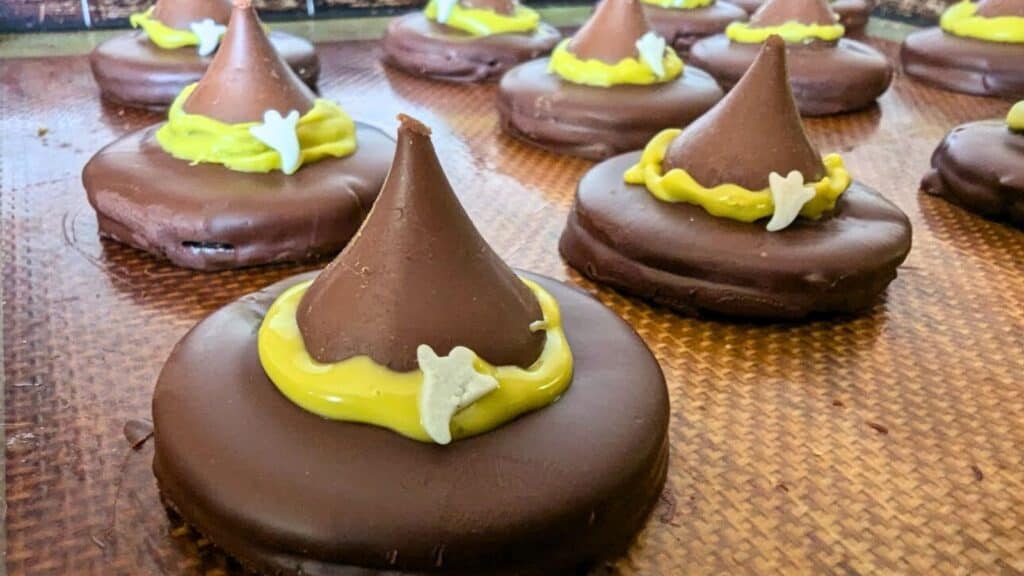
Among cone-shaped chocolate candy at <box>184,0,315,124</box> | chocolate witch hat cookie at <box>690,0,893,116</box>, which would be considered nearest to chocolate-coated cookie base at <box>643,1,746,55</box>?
chocolate witch hat cookie at <box>690,0,893,116</box>

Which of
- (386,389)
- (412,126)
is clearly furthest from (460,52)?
(386,389)

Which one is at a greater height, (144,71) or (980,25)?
(980,25)

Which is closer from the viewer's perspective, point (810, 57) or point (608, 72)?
point (608, 72)

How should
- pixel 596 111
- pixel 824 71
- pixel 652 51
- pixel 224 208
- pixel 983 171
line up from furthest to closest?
1. pixel 824 71
2. pixel 652 51
3. pixel 596 111
4. pixel 983 171
5. pixel 224 208

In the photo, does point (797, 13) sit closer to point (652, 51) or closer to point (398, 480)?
point (652, 51)

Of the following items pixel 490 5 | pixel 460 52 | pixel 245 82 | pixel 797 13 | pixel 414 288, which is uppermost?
pixel 414 288

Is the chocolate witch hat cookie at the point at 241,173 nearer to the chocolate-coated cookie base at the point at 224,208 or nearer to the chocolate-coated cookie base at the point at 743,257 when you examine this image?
the chocolate-coated cookie base at the point at 224,208

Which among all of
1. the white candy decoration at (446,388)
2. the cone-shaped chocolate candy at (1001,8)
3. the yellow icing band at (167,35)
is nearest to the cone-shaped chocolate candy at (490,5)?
the yellow icing band at (167,35)
